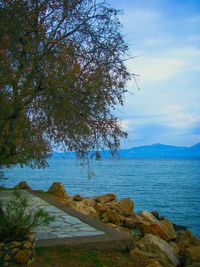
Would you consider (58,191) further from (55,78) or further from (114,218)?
(55,78)

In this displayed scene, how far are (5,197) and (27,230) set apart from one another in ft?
25.6

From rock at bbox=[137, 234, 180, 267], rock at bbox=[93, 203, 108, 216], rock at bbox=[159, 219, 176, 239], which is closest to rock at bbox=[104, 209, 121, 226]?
rock at bbox=[93, 203, 108, 216]

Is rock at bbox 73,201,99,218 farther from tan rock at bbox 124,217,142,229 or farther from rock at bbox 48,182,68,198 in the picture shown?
rock at bbox 48,182,68,198

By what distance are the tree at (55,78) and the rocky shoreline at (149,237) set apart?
2513 mm

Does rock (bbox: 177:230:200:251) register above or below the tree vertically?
below

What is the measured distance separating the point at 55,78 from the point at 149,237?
15.2ft

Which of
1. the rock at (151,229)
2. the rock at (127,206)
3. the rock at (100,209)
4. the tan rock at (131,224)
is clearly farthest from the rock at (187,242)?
the rock at (127,206)

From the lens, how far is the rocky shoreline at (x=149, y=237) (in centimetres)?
870

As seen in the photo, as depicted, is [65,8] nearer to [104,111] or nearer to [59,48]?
[59,48]

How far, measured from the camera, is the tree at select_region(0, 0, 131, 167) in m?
6.93

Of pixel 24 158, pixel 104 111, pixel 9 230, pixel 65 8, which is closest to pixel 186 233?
pixel 24 158

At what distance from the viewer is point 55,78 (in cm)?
693

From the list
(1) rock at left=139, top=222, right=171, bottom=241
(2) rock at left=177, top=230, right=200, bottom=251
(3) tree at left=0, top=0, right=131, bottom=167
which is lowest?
(2) rock at left=177, top=230, right=200, bottom=251

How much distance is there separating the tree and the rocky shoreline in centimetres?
251
